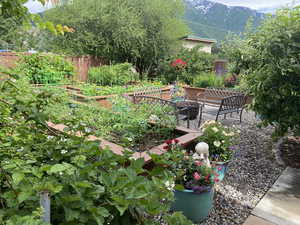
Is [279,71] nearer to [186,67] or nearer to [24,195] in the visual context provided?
[24,195]

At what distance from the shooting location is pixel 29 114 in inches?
43.0

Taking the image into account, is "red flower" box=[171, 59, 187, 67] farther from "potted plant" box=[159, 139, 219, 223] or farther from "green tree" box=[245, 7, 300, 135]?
"potted plant" box=[159, 139, 219, 223]

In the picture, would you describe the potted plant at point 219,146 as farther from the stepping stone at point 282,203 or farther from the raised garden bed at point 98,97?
the raised garden bed at point 98,97

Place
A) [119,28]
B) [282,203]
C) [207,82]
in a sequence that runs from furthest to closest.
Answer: [207,82] < [119,28] < [282,203]

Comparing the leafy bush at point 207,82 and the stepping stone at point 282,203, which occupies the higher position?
the leafy bush at point 207,82

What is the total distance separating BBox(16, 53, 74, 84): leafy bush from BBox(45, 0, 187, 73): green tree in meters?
2.44

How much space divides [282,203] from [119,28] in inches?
351

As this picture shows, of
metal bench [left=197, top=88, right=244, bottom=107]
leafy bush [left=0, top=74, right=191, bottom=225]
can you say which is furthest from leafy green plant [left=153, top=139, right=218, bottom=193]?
metal bench [left=197, top=88, right=244, bottom=107]

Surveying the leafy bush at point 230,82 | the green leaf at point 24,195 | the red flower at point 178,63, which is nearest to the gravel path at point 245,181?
the green leaf at point 24,195

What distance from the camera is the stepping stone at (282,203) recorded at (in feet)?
8.26

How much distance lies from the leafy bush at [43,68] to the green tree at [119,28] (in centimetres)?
244

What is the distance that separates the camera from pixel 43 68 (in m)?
7.39

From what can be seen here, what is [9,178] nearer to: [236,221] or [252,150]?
[236,221]

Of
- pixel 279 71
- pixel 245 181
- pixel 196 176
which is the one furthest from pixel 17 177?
pixel 279 71
